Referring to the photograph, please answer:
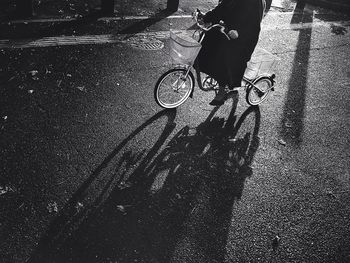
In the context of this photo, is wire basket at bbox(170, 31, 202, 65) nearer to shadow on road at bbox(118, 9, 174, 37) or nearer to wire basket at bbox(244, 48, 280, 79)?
wire basket at bbox(244, 48, 280, 79)

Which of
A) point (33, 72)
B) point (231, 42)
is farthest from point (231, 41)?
point (33, 72)

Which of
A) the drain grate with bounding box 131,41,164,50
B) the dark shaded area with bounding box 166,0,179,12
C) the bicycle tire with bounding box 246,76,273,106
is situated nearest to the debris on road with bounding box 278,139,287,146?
the bicycle tire with bounding box 246,76,273,106

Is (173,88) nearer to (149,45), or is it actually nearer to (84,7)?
(149,45)

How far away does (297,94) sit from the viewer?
7.34 metres

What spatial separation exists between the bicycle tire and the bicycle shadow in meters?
1.08

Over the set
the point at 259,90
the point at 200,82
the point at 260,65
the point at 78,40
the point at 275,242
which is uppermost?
the point at 260,65

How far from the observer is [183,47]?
15.5 feet

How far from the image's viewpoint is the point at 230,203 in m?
4.39

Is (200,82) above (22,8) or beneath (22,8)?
above

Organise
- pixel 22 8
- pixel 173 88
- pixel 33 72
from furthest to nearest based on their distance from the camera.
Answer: pixel 22 8 → pixel 33 72 → pixel 173 88

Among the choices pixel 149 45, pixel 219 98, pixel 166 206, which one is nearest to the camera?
pixel 166 206

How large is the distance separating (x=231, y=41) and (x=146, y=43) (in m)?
3.56

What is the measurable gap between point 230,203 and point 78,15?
741 centimetres

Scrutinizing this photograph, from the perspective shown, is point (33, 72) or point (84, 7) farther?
point (84, 7)
